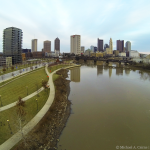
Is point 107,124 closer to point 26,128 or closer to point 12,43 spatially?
point 26,128

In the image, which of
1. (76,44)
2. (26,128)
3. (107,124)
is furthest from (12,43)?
(76,44)

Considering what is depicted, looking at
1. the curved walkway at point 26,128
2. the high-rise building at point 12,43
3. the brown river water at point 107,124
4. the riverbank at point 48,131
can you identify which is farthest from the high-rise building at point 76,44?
the curved walkway at point 26,128

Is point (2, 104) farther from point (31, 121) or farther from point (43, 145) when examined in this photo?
point (43, 145)

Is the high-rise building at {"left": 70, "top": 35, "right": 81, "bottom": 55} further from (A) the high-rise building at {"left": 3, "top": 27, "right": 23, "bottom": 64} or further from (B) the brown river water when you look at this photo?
(B) the brown river water

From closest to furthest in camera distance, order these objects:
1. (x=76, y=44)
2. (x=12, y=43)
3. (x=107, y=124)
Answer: (x=107, y=124)
(x=12, y=43)
(x=76, y=44)

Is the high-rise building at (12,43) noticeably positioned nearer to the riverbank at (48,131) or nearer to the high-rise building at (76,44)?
the riverbank at (48,131)

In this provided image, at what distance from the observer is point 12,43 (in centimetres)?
6575

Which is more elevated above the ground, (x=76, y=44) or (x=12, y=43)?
(x=76, y=44)

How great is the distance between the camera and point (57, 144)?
404 inches

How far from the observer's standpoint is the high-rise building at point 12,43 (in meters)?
64.7

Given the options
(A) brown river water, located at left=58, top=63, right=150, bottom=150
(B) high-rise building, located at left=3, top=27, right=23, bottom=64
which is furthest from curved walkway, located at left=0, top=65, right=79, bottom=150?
(B) high-rise building, located at left=3, top=27, right=23, bottom=64

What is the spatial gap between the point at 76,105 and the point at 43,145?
8729 millimetres

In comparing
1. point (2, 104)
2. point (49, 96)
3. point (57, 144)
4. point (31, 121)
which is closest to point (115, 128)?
point (57, 144)

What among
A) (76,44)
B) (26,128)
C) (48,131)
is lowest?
(48,131)
